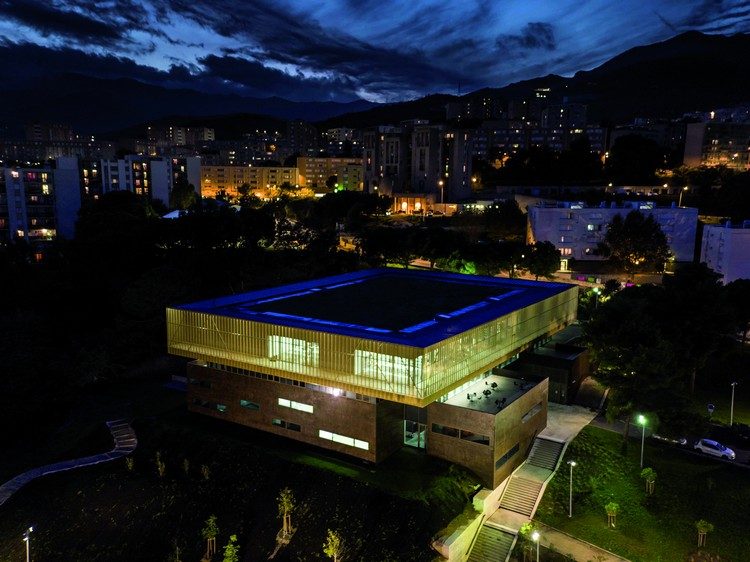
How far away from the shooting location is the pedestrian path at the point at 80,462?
25.5 metres

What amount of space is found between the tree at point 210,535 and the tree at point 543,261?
132 feet

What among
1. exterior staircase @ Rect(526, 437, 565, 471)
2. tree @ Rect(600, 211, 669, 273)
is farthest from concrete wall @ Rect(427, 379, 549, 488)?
tree @ Rect(600, 211, 669, 273)

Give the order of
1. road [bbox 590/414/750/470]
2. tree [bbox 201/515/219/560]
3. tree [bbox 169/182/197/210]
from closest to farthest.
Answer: tree [bbox 201/515/219/560]
road [bbox 590/414/750/470]
tree [bbox 169/182/197/210]

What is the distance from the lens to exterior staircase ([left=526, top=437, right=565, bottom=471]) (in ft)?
85.9

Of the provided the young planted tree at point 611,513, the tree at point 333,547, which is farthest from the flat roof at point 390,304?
the young planted tree at point 611,513

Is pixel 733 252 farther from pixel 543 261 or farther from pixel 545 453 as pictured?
pixel 545 453

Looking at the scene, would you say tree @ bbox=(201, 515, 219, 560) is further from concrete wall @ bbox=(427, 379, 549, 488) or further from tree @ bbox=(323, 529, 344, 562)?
concrete wall @ bbox=(427, 379, 549, 488)

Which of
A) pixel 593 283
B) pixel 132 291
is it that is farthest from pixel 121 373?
pixel 593 283

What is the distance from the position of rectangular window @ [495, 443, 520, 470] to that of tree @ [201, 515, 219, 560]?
1119 centimetres

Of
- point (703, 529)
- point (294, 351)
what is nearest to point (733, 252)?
point (703, 529)

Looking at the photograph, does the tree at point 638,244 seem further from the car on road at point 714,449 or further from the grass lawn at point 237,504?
the grass lawn at point 237,504

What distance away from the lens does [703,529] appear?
2123cm

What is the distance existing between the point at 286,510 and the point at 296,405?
539cm

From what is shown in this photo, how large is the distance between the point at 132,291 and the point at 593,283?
41691 millimetres
